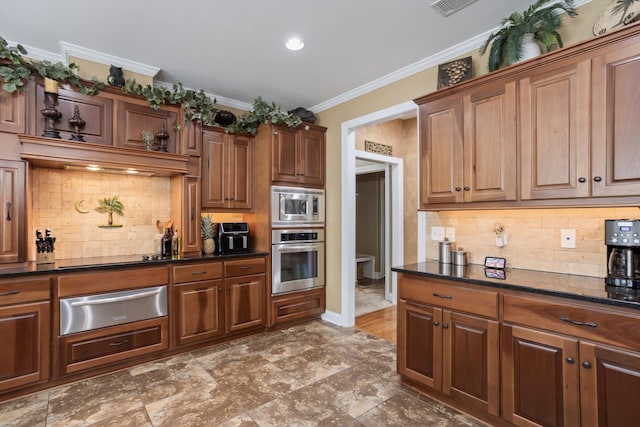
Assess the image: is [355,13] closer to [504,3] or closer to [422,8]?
[422,8]

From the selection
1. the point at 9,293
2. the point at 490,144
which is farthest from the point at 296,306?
the point at 490,144

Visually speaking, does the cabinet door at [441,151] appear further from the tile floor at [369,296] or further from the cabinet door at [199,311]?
the tile floor at [369,296]

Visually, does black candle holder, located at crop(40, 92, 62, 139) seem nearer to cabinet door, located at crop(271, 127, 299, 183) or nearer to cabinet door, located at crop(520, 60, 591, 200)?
cabinet door, located at crop(271, 127, 299, 183)

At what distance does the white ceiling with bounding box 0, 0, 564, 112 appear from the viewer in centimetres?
234

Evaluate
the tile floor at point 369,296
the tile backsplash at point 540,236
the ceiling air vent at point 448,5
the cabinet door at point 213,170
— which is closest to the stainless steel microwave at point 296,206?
the cabinet door at point 213,170

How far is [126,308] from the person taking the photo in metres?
2.87

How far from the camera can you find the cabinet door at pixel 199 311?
3.17m

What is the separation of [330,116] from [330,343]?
281 centimetres

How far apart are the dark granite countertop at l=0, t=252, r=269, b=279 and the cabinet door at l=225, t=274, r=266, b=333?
321 millimetres

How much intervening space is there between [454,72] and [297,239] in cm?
244

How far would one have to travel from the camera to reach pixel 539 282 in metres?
2.00

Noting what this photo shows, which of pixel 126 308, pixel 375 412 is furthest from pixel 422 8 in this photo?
pixel 126 308

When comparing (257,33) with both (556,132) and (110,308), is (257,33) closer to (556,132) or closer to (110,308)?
(556,132)

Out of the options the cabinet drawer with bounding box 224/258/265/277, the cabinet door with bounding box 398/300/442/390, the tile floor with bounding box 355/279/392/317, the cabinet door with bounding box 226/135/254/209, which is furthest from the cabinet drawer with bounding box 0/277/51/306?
the tile floor with bounding box 355/279/392/317
